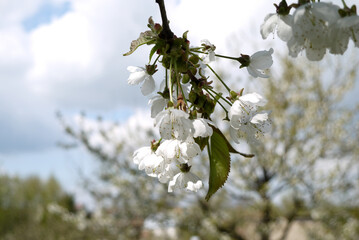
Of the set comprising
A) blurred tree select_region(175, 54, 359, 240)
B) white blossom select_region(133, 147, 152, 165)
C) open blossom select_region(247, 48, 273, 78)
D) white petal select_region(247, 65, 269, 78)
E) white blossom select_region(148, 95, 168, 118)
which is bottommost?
white blossom select_region(133, 147, 152, 165)

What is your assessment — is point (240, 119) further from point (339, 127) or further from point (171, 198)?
point (339, 127)

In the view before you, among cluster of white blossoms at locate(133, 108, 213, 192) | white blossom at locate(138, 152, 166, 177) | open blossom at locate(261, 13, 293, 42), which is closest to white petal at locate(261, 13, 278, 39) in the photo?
open blossom at locate(261, 13, 293, 42)

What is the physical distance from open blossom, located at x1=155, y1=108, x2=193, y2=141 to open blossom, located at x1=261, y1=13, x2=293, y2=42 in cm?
24

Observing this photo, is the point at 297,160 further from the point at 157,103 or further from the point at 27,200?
the point at 27,200

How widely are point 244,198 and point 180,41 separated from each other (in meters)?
4.91

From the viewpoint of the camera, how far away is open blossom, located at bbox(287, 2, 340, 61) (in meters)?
0.61

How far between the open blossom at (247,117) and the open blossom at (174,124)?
140 millimetres

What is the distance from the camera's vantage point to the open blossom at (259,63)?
887 millimetres

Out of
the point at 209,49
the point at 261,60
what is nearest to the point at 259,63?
the point at 261,60

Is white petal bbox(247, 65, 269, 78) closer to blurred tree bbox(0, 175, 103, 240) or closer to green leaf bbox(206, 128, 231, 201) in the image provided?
green leaf bbox(206, 128, 231, 201)

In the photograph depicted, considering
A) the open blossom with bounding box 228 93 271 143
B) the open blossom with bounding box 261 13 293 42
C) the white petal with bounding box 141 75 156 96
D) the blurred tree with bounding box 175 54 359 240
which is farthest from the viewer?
the blurred tree with bounding box 175 54 359 240

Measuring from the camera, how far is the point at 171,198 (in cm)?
530

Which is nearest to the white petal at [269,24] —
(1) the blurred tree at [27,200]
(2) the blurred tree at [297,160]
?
(2) the blurred tree at [297,160]

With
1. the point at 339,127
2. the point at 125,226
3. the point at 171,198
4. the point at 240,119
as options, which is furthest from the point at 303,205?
the point at 240,119
